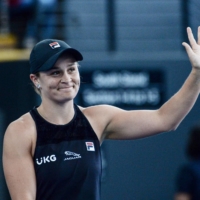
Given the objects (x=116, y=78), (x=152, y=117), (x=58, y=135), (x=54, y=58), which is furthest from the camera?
(x=116, y=78)

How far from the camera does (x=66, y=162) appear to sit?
3.70 metres

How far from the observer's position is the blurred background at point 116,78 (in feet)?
27.2

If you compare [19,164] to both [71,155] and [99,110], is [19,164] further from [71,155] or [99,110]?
[99,110]

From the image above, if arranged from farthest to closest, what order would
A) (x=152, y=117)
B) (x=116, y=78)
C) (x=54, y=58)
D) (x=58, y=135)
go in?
(x=116, y=78)
(x=152, y=117)
(x=58, y=135)
(x=54, y=58)

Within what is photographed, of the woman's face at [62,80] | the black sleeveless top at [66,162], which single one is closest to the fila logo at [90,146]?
the black sleeveless top at [66,162]

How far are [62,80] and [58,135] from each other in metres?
0.31

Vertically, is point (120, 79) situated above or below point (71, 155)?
below

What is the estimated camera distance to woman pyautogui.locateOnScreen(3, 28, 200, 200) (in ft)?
12.0

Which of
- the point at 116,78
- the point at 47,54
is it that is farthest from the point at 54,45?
the point at 116,78

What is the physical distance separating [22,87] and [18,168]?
→ 15.3 feet

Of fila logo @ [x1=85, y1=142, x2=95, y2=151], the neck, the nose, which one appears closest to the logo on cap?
the nose

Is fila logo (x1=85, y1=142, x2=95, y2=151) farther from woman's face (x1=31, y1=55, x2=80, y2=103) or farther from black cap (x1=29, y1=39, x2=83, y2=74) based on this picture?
black cap (x1=29, y1=39, x2=83, y2=74)

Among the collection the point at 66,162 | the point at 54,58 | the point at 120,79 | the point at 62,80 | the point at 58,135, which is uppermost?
the point at 54,58

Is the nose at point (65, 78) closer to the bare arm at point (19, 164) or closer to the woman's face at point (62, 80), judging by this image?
the woman's face at point (62, 80)
